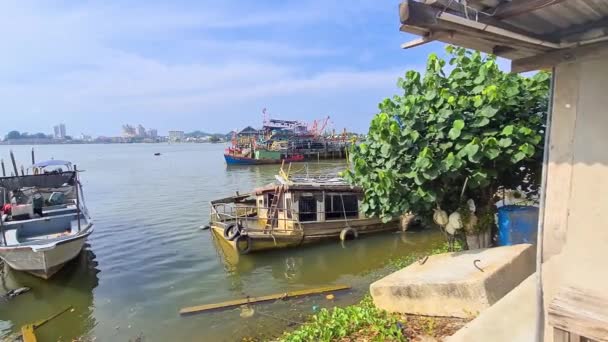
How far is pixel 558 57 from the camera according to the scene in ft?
10.5

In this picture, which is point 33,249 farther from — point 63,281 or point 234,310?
point 234,310

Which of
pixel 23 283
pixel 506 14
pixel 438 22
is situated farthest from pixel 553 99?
pixel 23 283

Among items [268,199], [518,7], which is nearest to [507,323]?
[518,7]

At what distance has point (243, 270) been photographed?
40.5 ft

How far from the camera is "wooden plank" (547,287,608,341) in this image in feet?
8.11

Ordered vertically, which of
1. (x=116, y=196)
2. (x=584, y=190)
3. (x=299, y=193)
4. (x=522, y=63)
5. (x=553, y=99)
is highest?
(x=522, y=63)

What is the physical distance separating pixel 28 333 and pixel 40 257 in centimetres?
A: 319

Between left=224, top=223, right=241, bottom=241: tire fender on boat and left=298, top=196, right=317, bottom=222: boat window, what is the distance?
2369mm

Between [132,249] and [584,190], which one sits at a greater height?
[584,190]

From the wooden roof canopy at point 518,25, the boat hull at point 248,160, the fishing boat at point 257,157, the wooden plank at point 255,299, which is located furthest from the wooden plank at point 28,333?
the boat hull at point 248,160

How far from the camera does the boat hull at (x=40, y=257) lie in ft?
35.8

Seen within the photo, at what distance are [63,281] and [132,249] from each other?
3.54 m

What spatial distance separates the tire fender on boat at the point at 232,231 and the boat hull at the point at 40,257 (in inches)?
177

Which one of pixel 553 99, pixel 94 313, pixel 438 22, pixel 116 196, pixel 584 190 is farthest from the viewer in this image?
pixel 116 196
